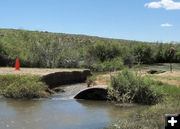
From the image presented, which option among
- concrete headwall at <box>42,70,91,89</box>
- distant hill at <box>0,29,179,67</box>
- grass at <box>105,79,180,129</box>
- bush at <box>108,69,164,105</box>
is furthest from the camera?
distant hill at <box>0,29,179,67</box>

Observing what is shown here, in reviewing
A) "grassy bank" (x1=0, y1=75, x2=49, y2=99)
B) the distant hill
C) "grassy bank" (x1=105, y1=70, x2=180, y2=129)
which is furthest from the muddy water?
the distant hill

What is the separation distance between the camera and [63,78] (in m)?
16.7

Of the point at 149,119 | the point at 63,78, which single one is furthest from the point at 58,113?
the point at 63,78

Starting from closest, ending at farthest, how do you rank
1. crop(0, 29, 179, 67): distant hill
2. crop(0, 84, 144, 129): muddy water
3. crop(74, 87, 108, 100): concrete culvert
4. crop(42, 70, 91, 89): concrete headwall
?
crop(0, 84, 144, 129): muddy water < crop(74, 87, 108, 100): concrete culvert < crop(42, 70, 91, 89): concrete headwall < crop(0, 29, 179, 67): distant hill

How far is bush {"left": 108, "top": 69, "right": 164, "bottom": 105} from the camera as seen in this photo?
10648 millimetres

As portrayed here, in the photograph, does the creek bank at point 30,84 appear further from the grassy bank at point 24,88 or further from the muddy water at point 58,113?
the muddy water at point 58,113

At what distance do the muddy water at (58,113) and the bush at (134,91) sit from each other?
52cm

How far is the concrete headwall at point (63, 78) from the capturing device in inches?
590

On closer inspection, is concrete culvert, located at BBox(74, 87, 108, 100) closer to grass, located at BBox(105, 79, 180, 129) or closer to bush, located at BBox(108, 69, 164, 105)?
bush, located at BBox(108, 69, 164, 105)

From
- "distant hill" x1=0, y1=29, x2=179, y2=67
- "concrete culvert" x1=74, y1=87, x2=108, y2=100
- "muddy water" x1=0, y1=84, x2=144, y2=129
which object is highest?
"distant hill" x1=0, y1=29, x2=179, y2=67

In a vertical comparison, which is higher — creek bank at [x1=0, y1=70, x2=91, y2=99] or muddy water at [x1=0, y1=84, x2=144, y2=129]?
creek bank at [x1=0, y1=70, x2=91, y2=99]

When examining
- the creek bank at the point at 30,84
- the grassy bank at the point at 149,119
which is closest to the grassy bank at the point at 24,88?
the creek bank at the point at 30,84

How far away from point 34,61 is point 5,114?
13843 millimetres

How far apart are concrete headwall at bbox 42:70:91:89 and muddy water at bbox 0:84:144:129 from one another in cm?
261
